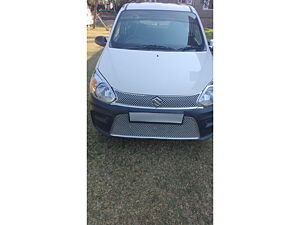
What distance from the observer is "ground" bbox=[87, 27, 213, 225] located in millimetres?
1408

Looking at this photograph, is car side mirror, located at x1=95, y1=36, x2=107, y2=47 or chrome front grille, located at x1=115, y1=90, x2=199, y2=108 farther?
car side mirror, located at x1=95, y1=36, x2=107, y2=47

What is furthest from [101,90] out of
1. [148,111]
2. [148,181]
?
[148,181]

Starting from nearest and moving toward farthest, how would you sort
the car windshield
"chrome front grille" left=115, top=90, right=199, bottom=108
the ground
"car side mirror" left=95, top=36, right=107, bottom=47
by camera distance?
the ground, "chrome front grille" left=115, top=90, right=199, bottom=108, the car windshield, "car side mirror" left=95, top=36, right=107, bottom=47

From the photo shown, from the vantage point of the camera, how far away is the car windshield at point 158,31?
212 cm

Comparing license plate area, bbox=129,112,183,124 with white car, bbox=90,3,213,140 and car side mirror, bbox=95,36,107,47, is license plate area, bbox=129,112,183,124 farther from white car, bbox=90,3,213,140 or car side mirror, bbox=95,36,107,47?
car side mirror, bbox=95,36,107,47

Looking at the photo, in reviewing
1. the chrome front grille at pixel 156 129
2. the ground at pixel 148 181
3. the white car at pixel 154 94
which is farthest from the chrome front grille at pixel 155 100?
the ground at pixel 148 181

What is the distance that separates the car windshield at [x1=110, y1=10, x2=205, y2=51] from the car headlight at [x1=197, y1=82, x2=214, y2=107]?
58 centimetres

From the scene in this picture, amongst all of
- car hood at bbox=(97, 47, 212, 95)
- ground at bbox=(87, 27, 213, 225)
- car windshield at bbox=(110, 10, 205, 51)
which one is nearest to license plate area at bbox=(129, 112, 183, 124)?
car hood at bbox=(97, 47, 212, 95)

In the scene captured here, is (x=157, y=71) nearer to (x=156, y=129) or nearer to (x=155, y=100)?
(x=155, y=100)

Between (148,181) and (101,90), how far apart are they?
2.56ft
